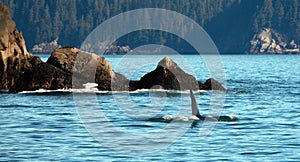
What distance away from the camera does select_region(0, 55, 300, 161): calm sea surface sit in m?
26.5

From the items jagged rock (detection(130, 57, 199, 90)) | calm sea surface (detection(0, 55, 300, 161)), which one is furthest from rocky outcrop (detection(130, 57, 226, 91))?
calm sea surface (detection(0, 55, 300, 161))

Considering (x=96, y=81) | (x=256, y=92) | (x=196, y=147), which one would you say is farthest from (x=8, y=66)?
(x=196, y=147)

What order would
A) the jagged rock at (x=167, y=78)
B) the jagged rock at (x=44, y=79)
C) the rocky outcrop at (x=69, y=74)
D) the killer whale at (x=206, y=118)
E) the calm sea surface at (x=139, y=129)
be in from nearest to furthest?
the calm sea surface at (x=139, y=129) < the killer whale at (x=206, y=118) < the jagged rock at (x=44, y=79) < the rocky outcrop at (x=69, y=74) < the jagged rock at (x=167, y=78)

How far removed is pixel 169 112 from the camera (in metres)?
42.2

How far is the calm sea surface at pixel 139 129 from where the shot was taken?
2652 centimetres

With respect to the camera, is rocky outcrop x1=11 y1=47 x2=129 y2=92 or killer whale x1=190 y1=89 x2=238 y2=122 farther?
rocky outcrop x1=11 y1=47 x2=129 y2=92

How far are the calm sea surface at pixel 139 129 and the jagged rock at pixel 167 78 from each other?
2.13 metres

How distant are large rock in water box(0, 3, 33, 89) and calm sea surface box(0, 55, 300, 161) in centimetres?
468

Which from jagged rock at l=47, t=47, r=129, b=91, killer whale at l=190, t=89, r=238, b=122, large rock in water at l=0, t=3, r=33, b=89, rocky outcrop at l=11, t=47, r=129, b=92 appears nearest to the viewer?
killer whale at l=190, t=89, r=238, b=122

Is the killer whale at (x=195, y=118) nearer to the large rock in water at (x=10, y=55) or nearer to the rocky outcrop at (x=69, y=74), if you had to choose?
the rocky outcrop at (x=69, y=74)

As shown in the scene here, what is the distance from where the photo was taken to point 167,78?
54625 mm

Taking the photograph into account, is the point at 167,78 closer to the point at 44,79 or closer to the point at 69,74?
the point at 69,74

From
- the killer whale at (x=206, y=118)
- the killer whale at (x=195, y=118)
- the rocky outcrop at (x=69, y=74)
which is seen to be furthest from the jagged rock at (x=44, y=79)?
the killer whale at (x=206, y=118)

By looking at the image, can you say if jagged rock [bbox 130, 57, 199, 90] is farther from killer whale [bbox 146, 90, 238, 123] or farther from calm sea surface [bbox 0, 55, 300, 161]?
killer whale [bbox 146, 90, 238, 123]
